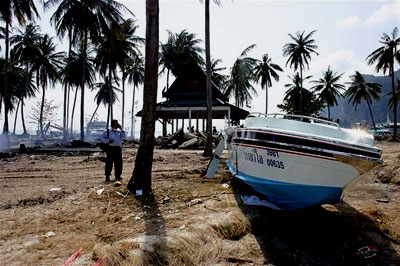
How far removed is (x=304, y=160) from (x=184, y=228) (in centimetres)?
221

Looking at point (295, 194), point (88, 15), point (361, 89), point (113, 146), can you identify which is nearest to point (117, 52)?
point (88, 15)

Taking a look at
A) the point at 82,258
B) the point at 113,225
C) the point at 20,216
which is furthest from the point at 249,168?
the point at 20,216

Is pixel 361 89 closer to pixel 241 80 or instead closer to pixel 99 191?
pixel 241 80

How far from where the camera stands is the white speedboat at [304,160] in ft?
15.5

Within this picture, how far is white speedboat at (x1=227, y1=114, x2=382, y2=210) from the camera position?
187 inches

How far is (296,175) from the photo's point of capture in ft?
16.8

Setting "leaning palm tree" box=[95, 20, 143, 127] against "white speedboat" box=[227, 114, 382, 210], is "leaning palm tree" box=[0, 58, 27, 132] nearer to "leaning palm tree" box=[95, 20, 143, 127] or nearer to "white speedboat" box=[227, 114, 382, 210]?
"leaning palm tree" box=[95, 20, 143, 127]

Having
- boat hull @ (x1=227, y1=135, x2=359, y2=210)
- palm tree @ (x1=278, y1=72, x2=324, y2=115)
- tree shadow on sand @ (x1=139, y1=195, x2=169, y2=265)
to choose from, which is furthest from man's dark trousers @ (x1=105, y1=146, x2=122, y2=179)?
palm tree @ (x1=278, y1=72, x2=324, y2=115)

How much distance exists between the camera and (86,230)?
14.6 feet

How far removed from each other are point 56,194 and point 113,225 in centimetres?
253

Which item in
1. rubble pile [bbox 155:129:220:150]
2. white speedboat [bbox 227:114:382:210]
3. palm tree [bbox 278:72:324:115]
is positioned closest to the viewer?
A: white speedboat [bbox 227:114:382:210]

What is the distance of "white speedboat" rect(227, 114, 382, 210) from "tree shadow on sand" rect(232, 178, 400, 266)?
0.42 metres

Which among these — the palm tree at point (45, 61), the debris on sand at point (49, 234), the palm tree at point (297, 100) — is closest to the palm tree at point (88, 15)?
the palm tree at point (45, 61)

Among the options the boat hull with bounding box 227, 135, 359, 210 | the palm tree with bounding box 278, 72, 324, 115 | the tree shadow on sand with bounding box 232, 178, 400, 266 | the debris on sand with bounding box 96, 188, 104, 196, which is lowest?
the tree shadow on sand with bounding box 232, 178, 400, 266
